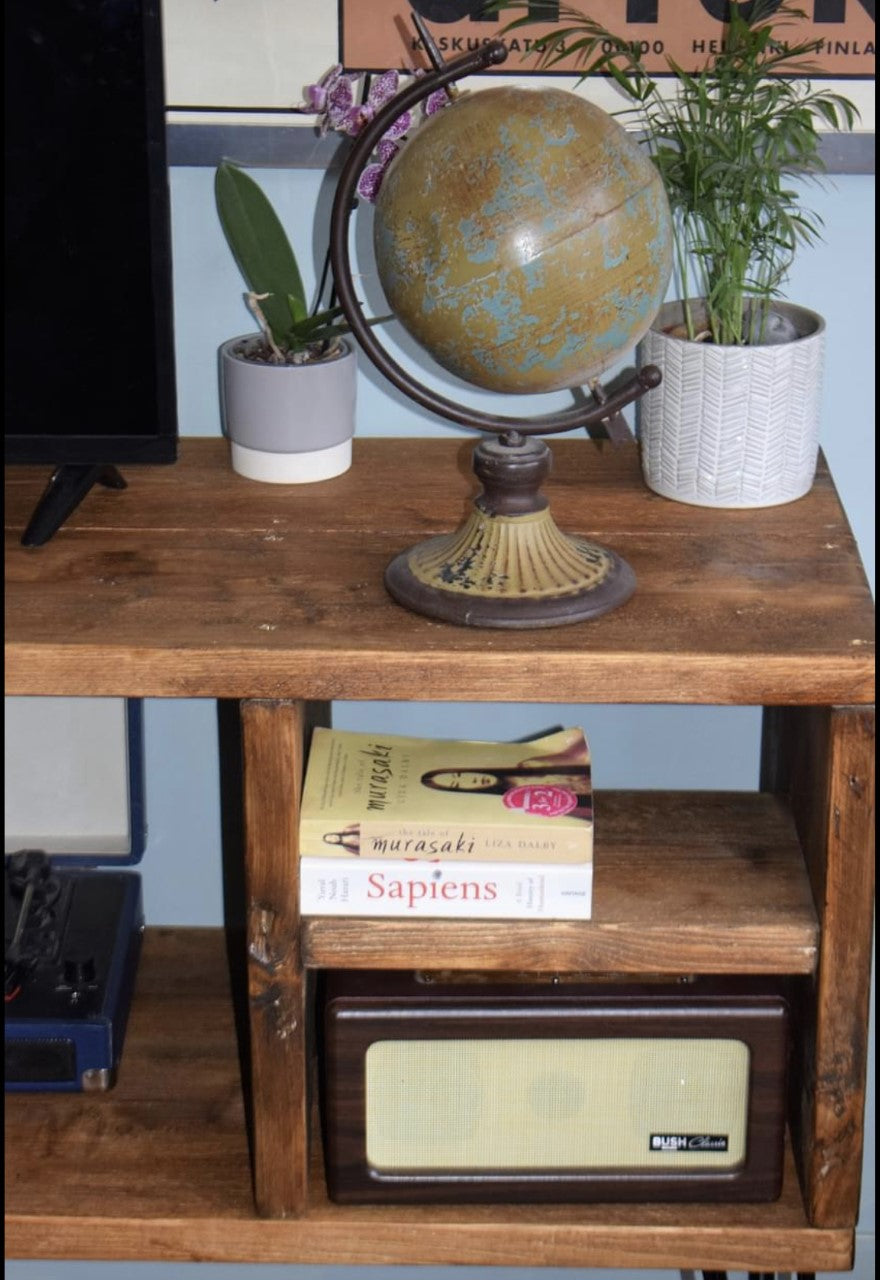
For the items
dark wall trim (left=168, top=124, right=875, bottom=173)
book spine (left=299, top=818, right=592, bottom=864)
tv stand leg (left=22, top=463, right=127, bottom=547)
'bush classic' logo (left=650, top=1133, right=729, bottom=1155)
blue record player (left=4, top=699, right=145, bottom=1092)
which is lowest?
'bush classic' logo (left=650, top=1133, right=729, bottom=1155)

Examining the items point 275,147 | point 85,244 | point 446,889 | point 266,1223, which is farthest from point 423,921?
point 275,147

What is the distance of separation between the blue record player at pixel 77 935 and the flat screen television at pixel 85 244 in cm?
36

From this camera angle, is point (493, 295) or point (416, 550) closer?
point (493, 295)

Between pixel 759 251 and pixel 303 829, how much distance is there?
2.21 feet

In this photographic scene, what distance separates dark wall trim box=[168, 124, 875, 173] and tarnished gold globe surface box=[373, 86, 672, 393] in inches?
14.7

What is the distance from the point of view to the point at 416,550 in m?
1.31

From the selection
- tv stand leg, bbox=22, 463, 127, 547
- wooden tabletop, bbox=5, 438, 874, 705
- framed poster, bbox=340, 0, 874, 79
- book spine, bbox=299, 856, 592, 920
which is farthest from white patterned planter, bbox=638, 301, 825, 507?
tv stand leg, bbox=22, 463, 127, 547

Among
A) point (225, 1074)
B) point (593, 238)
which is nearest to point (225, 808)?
point (225, 1074)

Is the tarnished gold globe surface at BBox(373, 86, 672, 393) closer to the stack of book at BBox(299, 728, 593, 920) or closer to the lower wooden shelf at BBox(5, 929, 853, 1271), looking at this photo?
the stack of book at BBox(299, 728, 593, 920)

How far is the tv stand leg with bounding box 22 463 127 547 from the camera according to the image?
138 cm

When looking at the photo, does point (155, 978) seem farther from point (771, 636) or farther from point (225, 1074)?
point (771, 636)

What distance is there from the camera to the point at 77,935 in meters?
1.58

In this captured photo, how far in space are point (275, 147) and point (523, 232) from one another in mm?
502

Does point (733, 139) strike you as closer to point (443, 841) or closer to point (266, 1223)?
point (443, 841)
